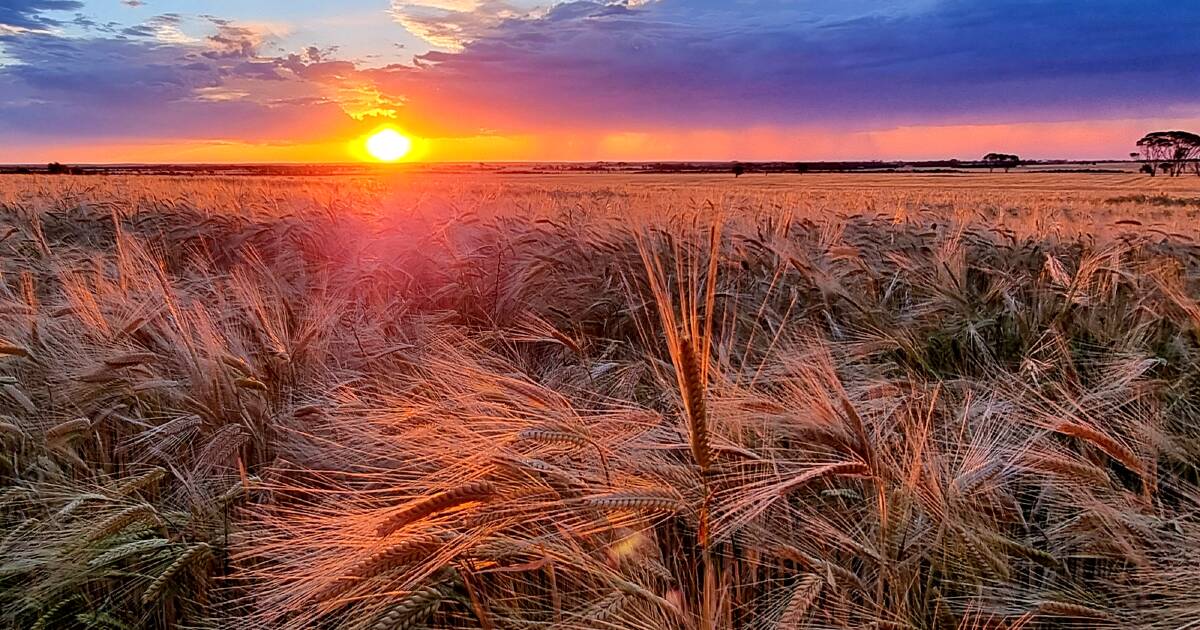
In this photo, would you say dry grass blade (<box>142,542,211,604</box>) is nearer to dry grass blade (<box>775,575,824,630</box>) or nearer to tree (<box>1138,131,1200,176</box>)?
dry grass blade (<box>775,575,824,630</box>)

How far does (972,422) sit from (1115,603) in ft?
1.67

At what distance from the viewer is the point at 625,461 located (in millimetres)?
1509

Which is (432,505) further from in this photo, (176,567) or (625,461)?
(176,567)

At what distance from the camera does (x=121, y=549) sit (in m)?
1.58

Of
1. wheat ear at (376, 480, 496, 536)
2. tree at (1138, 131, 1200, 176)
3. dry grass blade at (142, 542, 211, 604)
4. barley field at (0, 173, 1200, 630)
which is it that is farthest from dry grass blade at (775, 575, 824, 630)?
tree at (1138, 131, 1200, 176)

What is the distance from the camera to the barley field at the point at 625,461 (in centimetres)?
135

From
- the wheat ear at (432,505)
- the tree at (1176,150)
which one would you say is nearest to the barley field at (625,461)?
the wheat ear at (432,505)

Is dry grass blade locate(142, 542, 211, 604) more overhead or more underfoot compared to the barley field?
more underfoot

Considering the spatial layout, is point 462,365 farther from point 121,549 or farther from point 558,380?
point 121,549

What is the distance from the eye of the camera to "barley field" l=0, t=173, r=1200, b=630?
1.35 meters

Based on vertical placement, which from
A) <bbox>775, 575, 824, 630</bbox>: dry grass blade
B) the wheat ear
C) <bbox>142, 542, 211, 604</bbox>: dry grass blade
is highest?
the wheat ear

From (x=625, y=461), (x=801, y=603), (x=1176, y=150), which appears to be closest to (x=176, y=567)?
(x=625, y=461)

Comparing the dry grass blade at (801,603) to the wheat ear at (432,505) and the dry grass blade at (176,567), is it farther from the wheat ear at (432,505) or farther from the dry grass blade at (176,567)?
the dry grass blade at (176,567)

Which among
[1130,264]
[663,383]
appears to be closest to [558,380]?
[663,383]
